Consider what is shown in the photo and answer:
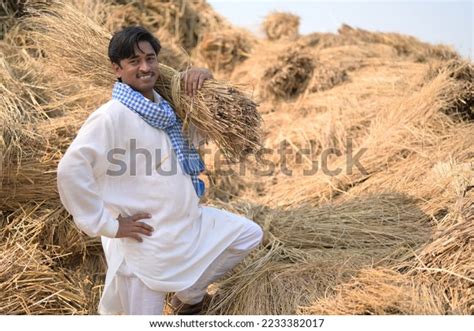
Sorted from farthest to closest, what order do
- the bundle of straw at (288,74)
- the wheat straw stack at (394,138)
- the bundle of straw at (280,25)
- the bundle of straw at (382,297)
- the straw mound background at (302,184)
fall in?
the bundle of straw at (280,25)
the bundle of straw at (288,74)
the wheat straw stack at (394,138)
the straw mound background at (302,184)
the bundle of straw at (382,297)

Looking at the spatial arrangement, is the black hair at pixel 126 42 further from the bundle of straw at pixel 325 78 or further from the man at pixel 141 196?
the bundle of straw at pixel 325 78

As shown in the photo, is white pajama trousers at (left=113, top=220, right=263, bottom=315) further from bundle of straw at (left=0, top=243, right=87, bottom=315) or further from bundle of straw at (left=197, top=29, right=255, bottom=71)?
bundle of straw at (left=197, top=29, right=255, bottom=71)

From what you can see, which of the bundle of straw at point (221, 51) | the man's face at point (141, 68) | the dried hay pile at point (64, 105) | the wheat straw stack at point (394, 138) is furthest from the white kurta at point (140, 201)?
the bundle of straw at point (221, 51)

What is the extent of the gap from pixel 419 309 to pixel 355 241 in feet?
2.56

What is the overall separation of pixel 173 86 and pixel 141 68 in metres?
0.23

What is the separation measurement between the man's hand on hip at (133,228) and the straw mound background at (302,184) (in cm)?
48

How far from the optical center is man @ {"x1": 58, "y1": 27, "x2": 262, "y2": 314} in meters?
2.10

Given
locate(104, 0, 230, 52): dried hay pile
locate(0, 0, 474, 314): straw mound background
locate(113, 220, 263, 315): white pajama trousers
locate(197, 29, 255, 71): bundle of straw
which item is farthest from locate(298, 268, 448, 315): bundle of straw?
locate(197, 29, 255, 71): bundle of straw

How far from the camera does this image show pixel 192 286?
2307 millimetres

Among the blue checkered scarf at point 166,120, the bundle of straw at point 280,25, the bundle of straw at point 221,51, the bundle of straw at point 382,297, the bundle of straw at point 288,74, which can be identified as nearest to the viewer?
the bundle of straw at point 382,297

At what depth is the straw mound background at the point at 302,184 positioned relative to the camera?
2.30 metres

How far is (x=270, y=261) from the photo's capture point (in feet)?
8.54

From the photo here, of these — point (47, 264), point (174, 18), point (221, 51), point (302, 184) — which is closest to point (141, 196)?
point (47, 264)

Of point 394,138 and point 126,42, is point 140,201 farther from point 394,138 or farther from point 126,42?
point 394,138
